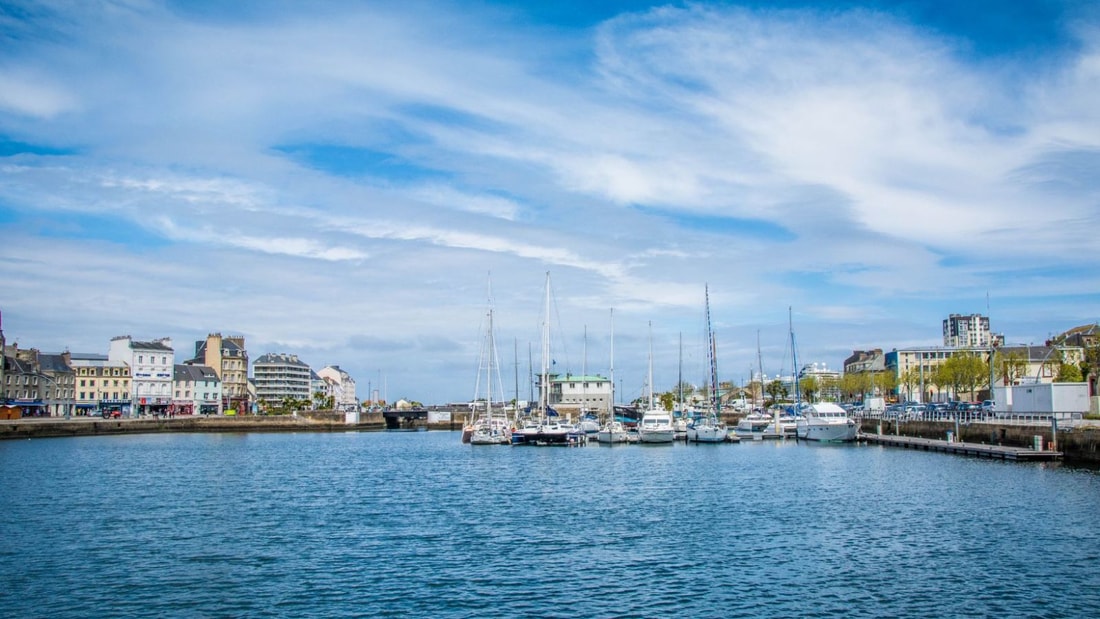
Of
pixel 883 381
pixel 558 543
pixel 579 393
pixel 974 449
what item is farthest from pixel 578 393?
pixel 558 543

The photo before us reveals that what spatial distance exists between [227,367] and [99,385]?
30251 millimetres

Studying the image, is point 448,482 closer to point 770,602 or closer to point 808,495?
point 808,495

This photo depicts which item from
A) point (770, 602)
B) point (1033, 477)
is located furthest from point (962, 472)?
point (770, 602)

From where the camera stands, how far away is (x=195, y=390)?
184500mm

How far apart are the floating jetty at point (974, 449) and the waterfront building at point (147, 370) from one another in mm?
138558

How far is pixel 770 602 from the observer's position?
27.5m

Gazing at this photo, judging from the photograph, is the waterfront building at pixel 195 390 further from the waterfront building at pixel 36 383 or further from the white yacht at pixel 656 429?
the white yacht at pixel 656 429

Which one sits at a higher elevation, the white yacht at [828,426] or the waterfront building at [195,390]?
the waterfront building at [195,390]

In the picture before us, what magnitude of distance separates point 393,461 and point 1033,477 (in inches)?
2162

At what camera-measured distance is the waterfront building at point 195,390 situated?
181m

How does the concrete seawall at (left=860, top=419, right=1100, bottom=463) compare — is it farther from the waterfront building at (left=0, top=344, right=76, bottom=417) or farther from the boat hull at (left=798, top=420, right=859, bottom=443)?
the waterfront building at (left=0, top=344, right=76, bottom=417)

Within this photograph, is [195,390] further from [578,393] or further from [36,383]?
[578,393]

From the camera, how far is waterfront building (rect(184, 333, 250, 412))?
191750mm

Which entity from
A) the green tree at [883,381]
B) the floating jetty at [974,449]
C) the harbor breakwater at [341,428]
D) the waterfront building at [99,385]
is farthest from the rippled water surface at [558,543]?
the green tree at [883,381]
